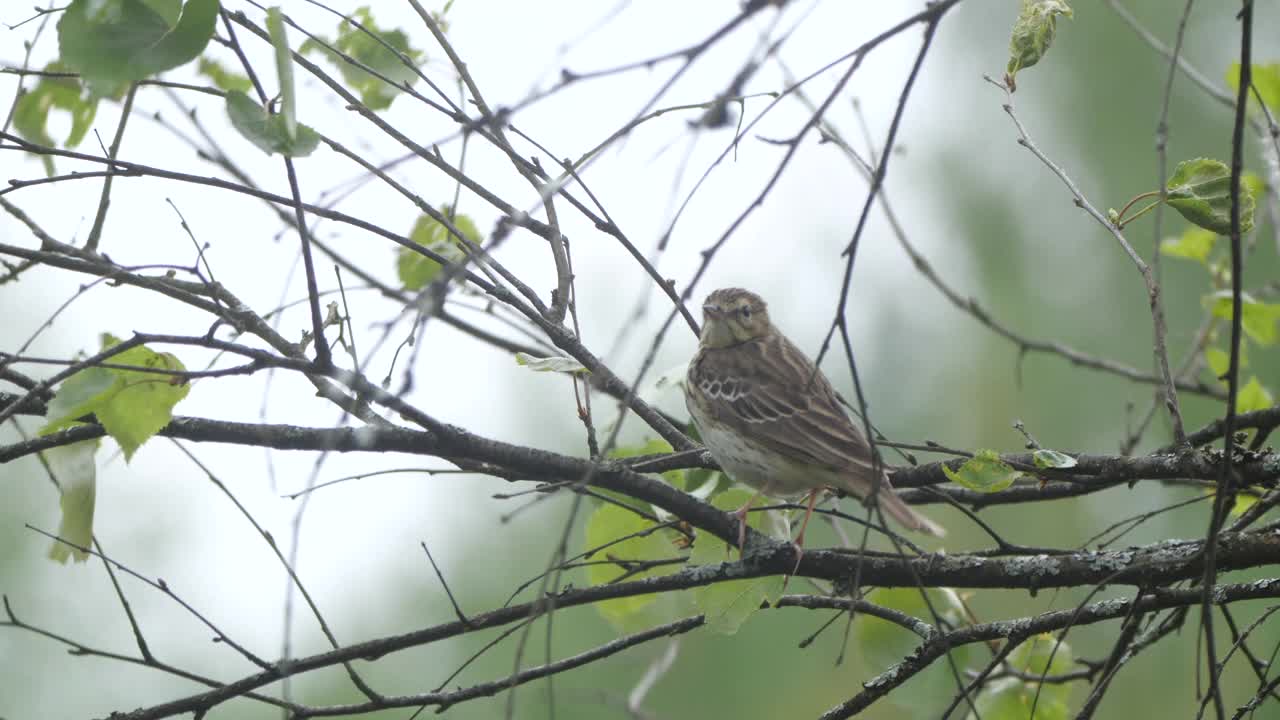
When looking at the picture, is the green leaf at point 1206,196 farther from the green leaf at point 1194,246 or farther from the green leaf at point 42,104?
the green leaf at point 42,104

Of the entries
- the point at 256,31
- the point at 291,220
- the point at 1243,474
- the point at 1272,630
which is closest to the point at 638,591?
the point at 291,220

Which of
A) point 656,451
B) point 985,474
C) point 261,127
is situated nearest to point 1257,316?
point 985,474

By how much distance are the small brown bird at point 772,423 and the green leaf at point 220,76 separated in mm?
2199

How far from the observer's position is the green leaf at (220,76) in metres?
4.72

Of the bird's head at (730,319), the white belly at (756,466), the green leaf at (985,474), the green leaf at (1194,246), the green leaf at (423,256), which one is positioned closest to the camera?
the green leaf at (985,474)

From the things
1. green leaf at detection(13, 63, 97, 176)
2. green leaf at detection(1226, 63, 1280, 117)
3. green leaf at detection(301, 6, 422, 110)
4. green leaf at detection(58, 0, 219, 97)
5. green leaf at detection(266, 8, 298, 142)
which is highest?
green leaf at detection(1226, 63, 1280, 117)

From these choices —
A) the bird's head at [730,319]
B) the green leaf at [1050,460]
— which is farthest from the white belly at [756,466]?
the green leaf at [1050,460]

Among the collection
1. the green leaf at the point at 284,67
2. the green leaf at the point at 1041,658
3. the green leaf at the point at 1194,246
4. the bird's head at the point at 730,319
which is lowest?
the green leaf at the point at 1041,658

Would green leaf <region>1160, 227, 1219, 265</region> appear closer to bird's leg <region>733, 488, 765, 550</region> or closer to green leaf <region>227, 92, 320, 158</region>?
bird's leg <region>733, 488, 765, 550</region>

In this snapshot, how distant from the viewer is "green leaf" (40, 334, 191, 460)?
3357mm

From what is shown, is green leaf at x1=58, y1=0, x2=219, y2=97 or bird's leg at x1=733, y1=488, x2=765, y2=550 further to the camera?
bird's leg at x1=733, y1=488, x2=765, y2=550

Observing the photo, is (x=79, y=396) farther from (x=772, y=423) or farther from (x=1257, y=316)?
(x=1257, y=316)

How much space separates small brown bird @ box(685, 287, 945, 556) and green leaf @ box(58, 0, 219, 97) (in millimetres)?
2788

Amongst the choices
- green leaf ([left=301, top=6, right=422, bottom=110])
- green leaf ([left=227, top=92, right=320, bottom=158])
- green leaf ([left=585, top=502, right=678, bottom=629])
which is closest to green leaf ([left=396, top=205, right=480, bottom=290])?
green leaf ([left=301, top=6, right=422, bottom=110])
